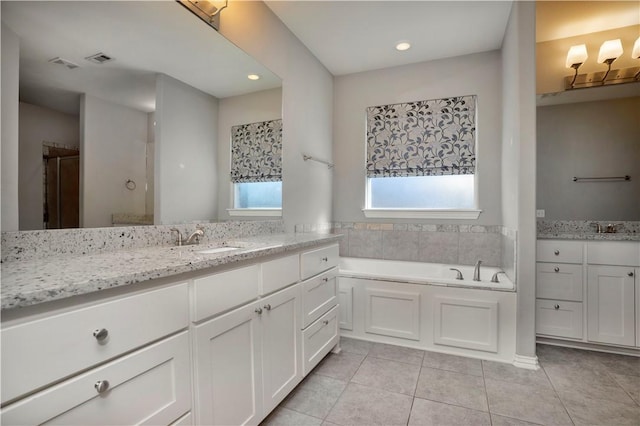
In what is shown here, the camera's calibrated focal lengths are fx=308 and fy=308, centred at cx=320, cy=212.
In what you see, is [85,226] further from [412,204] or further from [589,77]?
[589,77]

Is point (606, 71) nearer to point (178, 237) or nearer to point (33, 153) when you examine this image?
point (178, 237)

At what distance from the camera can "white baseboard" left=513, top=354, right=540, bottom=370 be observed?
215cm

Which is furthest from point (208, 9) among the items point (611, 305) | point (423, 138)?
point (611, 305)

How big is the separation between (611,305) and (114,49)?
3.54m

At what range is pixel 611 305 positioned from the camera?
2.32 m

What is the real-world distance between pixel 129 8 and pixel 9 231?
1083 millimetres

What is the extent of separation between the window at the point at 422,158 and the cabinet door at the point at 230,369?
2.33 meters

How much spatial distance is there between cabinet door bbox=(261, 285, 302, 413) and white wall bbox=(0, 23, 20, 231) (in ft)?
3.21

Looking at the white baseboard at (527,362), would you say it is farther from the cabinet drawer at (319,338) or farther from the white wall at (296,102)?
the white wall at (296,102)

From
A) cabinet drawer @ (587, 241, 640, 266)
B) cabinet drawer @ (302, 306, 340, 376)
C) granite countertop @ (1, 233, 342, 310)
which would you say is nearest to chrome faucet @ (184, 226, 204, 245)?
granite countertop @ (1, 233, 342, 310)

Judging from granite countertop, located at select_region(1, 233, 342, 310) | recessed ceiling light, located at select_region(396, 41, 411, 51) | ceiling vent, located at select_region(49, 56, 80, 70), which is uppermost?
recessed ceiling light, located at select_region(396, 41, 411, 51)

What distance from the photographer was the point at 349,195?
11.7 feet

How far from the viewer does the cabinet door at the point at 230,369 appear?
112cm

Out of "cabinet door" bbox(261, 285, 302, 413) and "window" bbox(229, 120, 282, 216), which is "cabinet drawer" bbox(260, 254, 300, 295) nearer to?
→ "cabinet door" bbox(261, 285, 302, 413)
